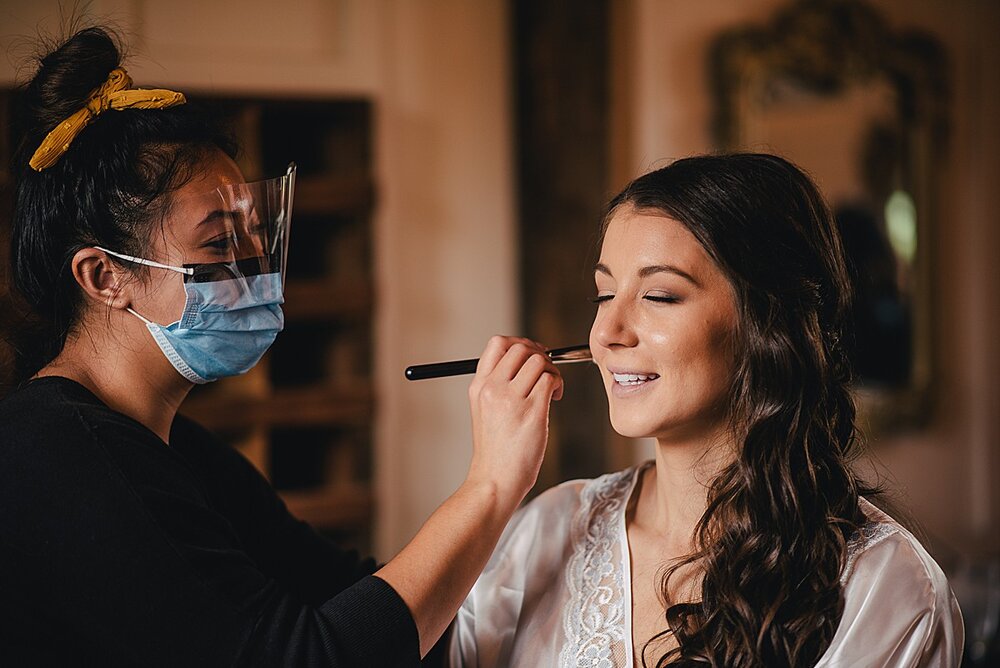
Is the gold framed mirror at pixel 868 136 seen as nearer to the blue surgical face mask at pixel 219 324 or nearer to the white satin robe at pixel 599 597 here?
the white satin robe at pixel 599 597

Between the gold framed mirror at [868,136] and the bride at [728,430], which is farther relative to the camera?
the gold framed mirror at [868,136]

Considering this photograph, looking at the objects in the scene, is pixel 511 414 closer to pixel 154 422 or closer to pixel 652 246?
pixel 652 246

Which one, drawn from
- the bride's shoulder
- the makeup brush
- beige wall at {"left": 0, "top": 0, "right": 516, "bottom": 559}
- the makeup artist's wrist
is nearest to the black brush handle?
the makeup brush

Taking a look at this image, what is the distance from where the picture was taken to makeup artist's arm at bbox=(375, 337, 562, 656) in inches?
46.8

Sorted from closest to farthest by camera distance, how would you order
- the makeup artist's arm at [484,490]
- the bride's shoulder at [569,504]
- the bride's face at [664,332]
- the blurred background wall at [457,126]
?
the makeup artist's arm at [484,490], the bride's face at [664,332], the bride's shoulder at [569,504], the blurred background wall at [457,126]

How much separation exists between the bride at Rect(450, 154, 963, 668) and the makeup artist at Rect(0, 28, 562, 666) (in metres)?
0.18

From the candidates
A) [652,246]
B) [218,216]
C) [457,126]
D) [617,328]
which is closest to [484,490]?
[617,328]

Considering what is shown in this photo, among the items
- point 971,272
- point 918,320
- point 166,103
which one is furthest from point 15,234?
point 971,272

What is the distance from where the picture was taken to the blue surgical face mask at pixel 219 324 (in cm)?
132

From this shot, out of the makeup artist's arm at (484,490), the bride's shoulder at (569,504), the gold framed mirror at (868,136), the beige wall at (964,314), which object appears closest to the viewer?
the makeup artist's arm at (484,490)

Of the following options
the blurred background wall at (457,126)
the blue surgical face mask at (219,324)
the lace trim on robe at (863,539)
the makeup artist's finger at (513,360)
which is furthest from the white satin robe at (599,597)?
the blurred background wall at (457,126)

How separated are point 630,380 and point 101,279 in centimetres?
70

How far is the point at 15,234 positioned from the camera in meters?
1.33

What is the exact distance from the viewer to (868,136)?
3533 millimetres
